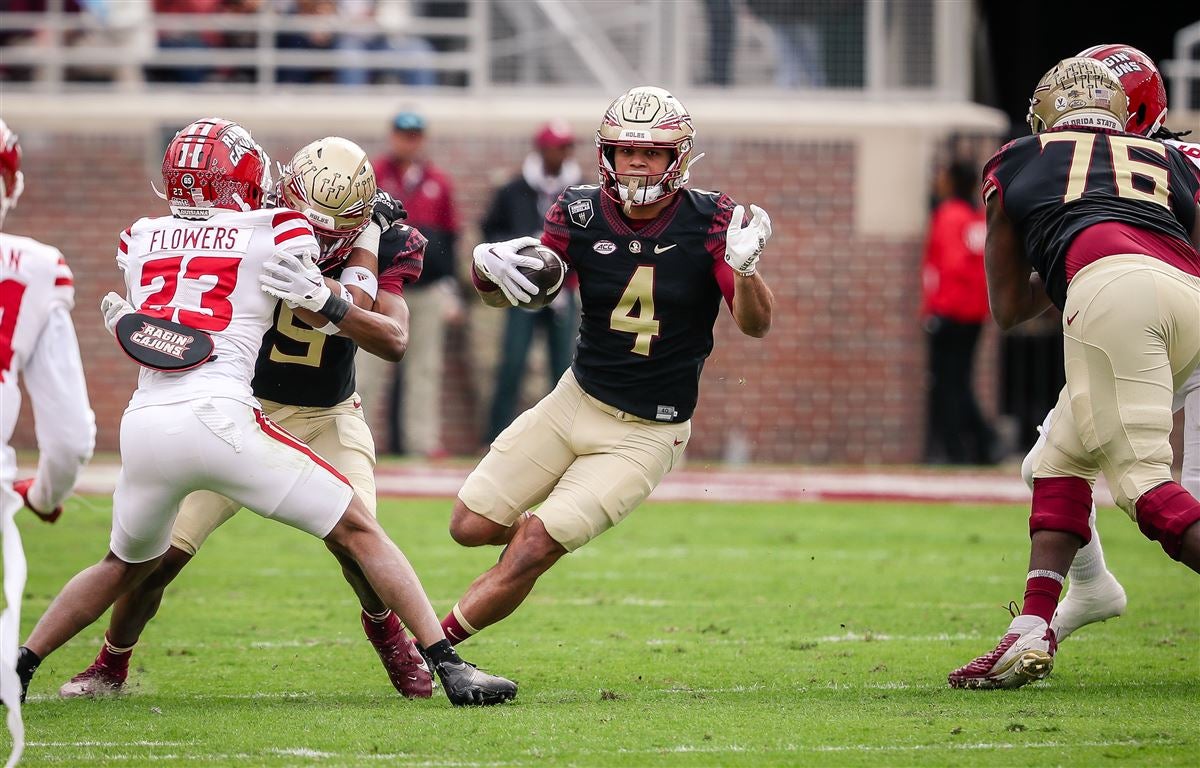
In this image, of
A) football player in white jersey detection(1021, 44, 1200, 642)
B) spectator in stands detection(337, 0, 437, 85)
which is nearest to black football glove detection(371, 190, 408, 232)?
football player in white jersey detection(1021, 44, 1200, 642)

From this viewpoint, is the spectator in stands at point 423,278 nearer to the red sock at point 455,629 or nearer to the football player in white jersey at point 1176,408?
the red sock at point 455,629

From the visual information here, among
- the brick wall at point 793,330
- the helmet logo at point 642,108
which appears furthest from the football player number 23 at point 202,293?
the brick wall at point 793,330

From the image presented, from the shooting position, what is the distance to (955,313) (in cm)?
1248

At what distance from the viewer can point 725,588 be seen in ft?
24.9

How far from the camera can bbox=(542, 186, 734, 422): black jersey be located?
543cm

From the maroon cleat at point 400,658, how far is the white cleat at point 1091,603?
2138mm

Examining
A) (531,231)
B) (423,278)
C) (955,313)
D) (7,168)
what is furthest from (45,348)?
(955,313)

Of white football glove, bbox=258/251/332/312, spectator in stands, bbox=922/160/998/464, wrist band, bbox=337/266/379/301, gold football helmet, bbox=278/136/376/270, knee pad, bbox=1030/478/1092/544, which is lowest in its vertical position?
spectator in stands, bbox=922/160/998/464

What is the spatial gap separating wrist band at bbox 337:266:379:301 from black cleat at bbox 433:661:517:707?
1.21 meters

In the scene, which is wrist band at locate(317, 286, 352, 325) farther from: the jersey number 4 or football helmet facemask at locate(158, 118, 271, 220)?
the jersey number 4

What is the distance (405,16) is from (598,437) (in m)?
9.90

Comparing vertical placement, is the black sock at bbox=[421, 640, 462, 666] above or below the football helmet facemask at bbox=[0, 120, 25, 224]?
below

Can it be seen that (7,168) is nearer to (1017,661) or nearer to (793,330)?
(1017,661)

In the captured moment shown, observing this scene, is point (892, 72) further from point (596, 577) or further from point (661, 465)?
point (661, 465)
